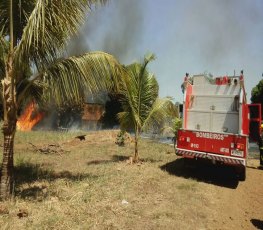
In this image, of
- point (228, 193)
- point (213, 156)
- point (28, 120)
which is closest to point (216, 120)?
point (213, 156)

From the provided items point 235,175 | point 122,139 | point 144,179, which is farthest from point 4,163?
point 122,139

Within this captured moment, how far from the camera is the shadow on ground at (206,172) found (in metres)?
11.9

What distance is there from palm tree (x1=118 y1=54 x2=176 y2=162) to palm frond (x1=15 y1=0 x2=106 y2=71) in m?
5.50

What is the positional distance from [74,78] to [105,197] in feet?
9.73

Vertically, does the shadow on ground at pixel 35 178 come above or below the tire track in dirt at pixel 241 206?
above

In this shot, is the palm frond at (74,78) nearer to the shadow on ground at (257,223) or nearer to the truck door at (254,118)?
the shadow on ground at (257,223)

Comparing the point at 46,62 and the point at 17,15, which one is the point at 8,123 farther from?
the point at 17,15

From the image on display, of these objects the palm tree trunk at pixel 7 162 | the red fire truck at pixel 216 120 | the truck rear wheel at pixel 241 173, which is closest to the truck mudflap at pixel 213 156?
the red fire truck at pixel 216 120

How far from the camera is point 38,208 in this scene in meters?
7.08

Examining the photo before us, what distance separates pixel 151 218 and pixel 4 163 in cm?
337

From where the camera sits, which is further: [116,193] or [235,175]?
[235,175]

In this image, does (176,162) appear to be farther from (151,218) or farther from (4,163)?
(4,163)

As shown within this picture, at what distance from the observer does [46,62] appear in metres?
7.48

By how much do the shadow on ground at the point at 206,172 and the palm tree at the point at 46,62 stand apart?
5835 mm
